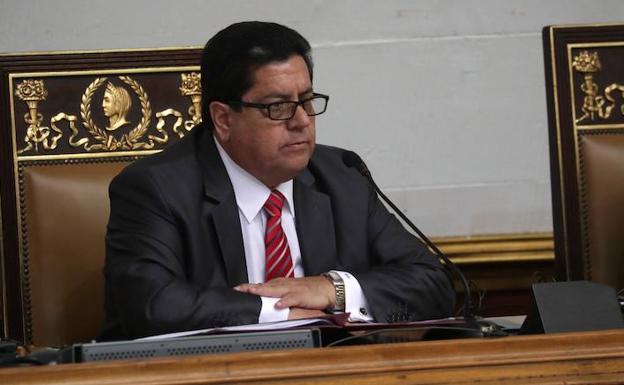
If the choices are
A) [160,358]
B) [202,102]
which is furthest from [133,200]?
[160,358]

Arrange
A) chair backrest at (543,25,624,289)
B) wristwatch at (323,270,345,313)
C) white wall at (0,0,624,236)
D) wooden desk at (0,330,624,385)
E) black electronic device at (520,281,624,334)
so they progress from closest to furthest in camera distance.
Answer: wooden desk at (0,330,624,385) → black electronic device at (520,281,624,334) → wristwatch at (323,270,345,313) → chair backrest at (543,25,624,289) → white wall at (0,0,624,236)

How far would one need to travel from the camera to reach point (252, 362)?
142cm

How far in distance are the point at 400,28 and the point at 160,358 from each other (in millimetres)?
2185

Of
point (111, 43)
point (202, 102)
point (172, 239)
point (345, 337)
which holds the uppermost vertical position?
point (111, 43)

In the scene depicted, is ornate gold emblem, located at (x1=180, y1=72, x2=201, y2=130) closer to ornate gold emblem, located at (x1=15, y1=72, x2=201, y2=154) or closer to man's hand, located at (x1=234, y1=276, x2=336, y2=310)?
ornate gold emblem, located at (x1=15, y1=72, x2=201, y2=154)

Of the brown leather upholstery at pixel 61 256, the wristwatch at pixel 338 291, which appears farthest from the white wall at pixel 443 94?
the wristwatch at pixel 338 291

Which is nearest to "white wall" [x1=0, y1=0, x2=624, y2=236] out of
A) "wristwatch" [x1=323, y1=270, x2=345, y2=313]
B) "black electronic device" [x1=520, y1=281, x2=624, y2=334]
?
"wristwatch" [x1=323, y1=270, x2=345, y2=313]

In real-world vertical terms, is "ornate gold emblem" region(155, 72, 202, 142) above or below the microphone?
above

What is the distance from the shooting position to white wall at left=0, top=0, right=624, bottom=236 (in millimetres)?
3402

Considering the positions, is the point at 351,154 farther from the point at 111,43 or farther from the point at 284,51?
the point at 111,43

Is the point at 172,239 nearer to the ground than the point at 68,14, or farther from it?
nearer to the ground

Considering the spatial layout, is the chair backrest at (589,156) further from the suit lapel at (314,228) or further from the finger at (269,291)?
the finger at (269,291)

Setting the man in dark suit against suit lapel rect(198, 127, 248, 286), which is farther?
suit lapel rect(198, 127, 248, 286)

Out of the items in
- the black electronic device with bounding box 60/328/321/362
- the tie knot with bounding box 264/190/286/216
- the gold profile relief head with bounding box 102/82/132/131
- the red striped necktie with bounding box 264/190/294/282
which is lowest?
the black electronic device with bounding box 60/328/321/362
